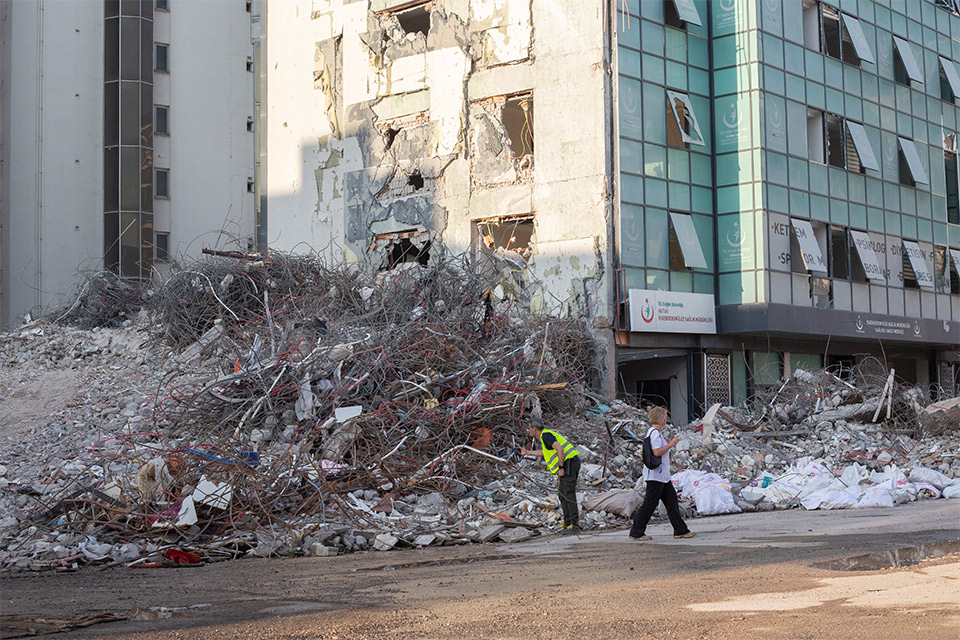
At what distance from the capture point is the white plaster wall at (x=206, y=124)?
40.8 metres

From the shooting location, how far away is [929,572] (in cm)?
791

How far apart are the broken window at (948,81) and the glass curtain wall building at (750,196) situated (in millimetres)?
3262

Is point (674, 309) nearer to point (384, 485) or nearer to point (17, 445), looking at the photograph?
point (384, 485)

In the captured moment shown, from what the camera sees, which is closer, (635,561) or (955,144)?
(635,561)

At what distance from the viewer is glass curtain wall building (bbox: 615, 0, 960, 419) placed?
24.5 meters

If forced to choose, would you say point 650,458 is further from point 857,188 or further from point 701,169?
point 857,188

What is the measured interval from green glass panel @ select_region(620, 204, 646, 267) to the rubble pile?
209cm

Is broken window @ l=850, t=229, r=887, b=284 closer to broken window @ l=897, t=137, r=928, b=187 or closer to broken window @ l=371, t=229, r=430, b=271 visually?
broken window @ l=897, t=137, r=928, b=187

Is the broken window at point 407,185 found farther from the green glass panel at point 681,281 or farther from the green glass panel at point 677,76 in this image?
the green glass panel at point 681,281

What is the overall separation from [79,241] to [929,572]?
36440 mm

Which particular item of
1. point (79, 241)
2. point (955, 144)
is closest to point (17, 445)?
point (79, 241)

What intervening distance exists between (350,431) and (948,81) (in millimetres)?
24950

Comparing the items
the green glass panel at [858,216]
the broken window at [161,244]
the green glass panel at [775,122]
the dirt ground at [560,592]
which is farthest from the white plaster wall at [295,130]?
the dirt ground at [560,592]

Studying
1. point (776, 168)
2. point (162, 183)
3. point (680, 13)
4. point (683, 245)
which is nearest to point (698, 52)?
point (680, 13)
